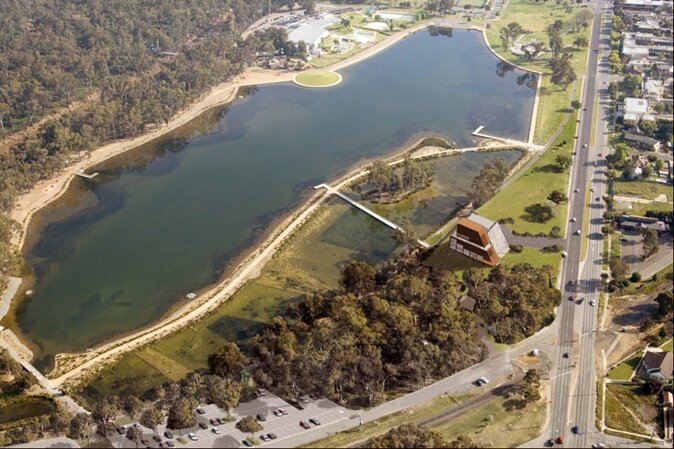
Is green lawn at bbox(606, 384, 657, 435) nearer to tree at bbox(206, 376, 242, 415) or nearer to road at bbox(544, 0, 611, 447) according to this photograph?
road at bbox(544, 0, 611, 447)

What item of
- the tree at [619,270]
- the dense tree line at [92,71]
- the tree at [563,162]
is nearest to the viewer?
the tree at [619,270]

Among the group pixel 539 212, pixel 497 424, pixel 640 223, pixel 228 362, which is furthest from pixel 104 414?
pixel 640 223

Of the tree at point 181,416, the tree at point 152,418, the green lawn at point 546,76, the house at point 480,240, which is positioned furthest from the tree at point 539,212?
the tree at point 152,418

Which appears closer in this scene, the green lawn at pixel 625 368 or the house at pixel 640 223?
the green lawn at pixel 625 368

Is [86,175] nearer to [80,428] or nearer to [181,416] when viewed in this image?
[80,428]

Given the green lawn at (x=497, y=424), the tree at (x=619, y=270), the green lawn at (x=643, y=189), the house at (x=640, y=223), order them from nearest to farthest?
the green lawn at (x=497, y=424), the tree at (x=619, y=270), the house at (x=640, y=223), the green lawn at (x=643, y=189)

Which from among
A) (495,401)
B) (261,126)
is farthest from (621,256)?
(261,126)

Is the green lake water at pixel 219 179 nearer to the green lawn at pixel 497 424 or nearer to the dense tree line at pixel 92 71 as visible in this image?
the dense tree line at pixel 92 71
